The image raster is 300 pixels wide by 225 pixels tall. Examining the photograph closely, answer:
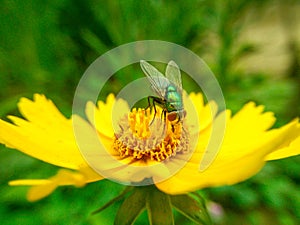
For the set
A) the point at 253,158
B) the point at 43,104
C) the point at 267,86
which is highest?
the point at 267,86

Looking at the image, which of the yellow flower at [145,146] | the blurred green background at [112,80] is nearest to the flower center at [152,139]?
the yellow flower at [145,146]

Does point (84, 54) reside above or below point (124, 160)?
above

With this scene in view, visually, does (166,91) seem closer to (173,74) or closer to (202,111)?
(173,74)

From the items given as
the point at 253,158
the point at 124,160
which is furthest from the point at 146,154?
the point at 253,158

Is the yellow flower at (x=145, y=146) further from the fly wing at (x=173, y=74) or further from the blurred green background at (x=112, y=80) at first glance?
the blurred green background at (x=112, y=80)

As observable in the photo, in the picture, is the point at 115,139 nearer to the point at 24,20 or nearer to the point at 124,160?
the point at 124,160
